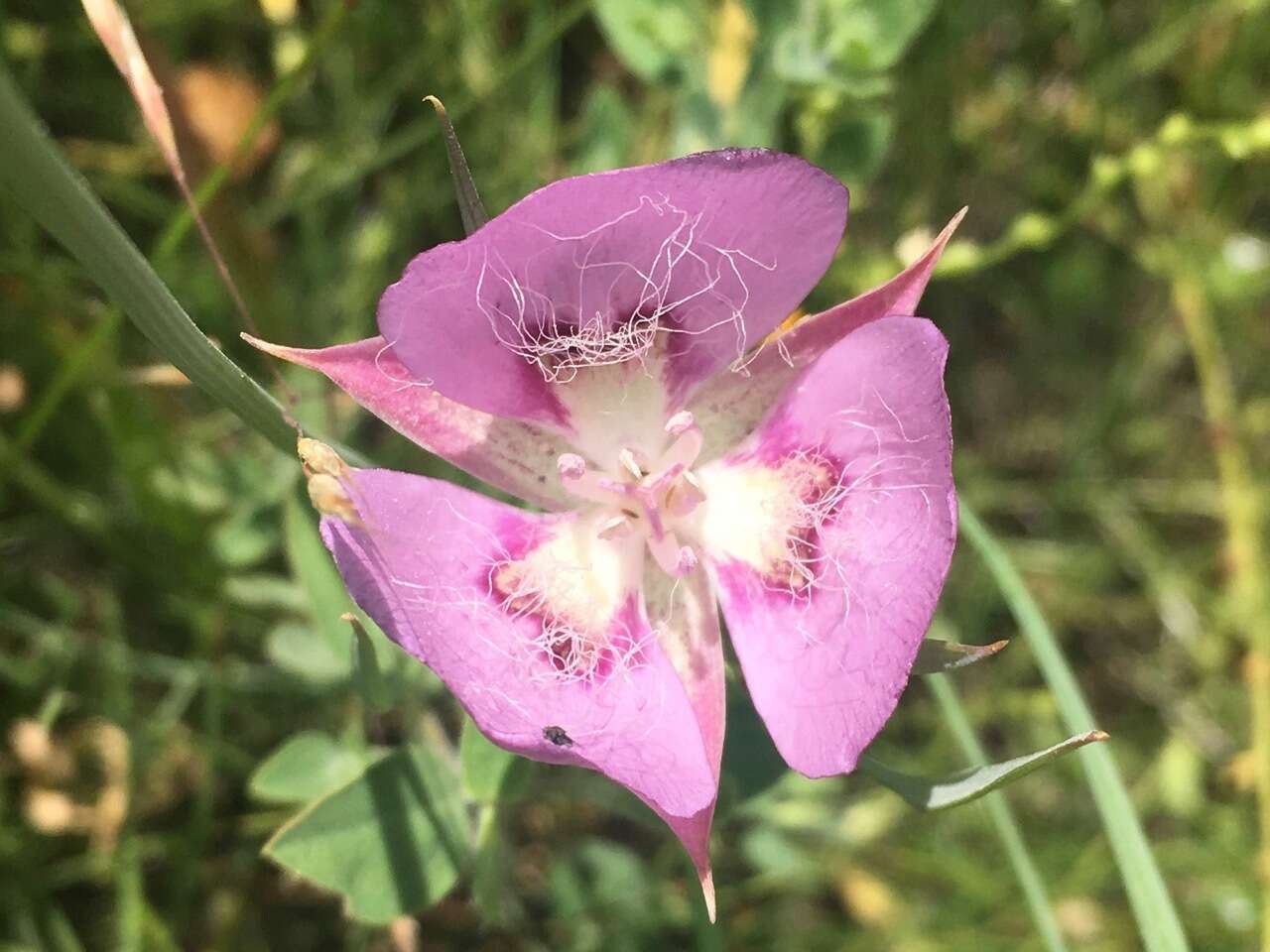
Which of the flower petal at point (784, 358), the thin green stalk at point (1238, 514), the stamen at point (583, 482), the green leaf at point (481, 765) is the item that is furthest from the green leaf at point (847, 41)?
the thin green stalk at point (1238, 514)

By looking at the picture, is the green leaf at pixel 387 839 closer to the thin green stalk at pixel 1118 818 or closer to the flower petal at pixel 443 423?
the flower petal at pixel 443 423

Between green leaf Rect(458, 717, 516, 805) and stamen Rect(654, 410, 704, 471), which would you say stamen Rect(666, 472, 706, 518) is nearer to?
stamen Rect(654, 410, 704, 471)

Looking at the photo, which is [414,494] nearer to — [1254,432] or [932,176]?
[932,176]

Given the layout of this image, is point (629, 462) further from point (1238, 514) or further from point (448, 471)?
point (1238, 514)

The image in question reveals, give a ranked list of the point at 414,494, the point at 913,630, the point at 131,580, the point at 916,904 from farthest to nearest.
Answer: the point at 916,904 < the point at 131,580 < the point at 414,494 < the point at 913,630

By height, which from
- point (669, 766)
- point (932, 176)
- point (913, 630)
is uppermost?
point (913, 630)

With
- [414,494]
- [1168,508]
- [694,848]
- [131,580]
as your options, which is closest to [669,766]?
[694,848]

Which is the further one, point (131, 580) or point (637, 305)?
point (131, 580)
